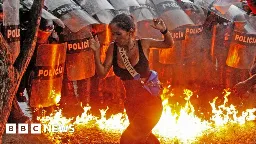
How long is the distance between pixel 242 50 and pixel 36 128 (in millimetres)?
5272

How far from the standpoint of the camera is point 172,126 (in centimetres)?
828

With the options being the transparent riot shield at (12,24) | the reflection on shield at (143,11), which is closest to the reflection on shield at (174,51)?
the reflection on shield at (143,11)

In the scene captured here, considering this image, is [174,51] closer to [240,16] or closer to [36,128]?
[240,16]

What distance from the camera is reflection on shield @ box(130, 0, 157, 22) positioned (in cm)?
942

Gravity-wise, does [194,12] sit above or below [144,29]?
above

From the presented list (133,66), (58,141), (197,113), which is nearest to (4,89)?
(133,66)

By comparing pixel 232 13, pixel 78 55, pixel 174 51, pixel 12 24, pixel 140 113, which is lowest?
pixel 174 51

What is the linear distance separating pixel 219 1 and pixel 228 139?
4.18 meters

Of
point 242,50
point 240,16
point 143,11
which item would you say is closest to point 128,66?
point 143,11

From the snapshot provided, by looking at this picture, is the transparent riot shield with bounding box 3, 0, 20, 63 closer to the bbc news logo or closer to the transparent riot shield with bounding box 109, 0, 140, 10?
the bbc news logo

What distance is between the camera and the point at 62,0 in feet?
27.1

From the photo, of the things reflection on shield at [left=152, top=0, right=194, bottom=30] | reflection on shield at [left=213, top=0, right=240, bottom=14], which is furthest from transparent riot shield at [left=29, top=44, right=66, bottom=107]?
reflection on shield at [left=213, top=0, right=240, bottom=14]

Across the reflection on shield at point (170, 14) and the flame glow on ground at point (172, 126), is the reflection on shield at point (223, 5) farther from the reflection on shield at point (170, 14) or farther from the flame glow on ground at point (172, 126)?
the flame glow on ground at point (172, 126)

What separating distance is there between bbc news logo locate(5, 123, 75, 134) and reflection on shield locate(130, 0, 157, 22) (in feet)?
9.14
